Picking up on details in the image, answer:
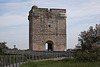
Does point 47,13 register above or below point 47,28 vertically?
above

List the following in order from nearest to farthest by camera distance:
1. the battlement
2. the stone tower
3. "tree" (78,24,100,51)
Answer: "tree" (78,24,100,51) → the stone tower → the battlement

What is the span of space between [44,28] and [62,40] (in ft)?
9.22

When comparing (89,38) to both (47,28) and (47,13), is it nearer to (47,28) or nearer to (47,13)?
(47,28)

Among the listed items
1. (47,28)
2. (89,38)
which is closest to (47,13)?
(47,28)

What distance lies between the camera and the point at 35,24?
90.9ft

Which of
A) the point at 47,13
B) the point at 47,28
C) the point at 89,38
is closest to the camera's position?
the point at 89,38

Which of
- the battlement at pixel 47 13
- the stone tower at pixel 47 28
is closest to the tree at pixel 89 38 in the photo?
the stone tower at pixel 47 28

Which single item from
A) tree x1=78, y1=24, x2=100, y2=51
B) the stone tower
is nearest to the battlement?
the stone tower

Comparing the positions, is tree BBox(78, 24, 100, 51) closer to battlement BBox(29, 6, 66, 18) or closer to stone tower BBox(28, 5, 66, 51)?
stone tower BBox(28, 5, 66, 51)

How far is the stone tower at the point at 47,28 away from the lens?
27.5 m

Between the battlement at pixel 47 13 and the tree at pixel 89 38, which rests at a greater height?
the battlement at pixel 47 13

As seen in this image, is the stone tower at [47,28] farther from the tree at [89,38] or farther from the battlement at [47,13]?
the tree at [89,38]

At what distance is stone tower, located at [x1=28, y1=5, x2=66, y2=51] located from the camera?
2755 cm

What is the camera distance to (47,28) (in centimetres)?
2783
